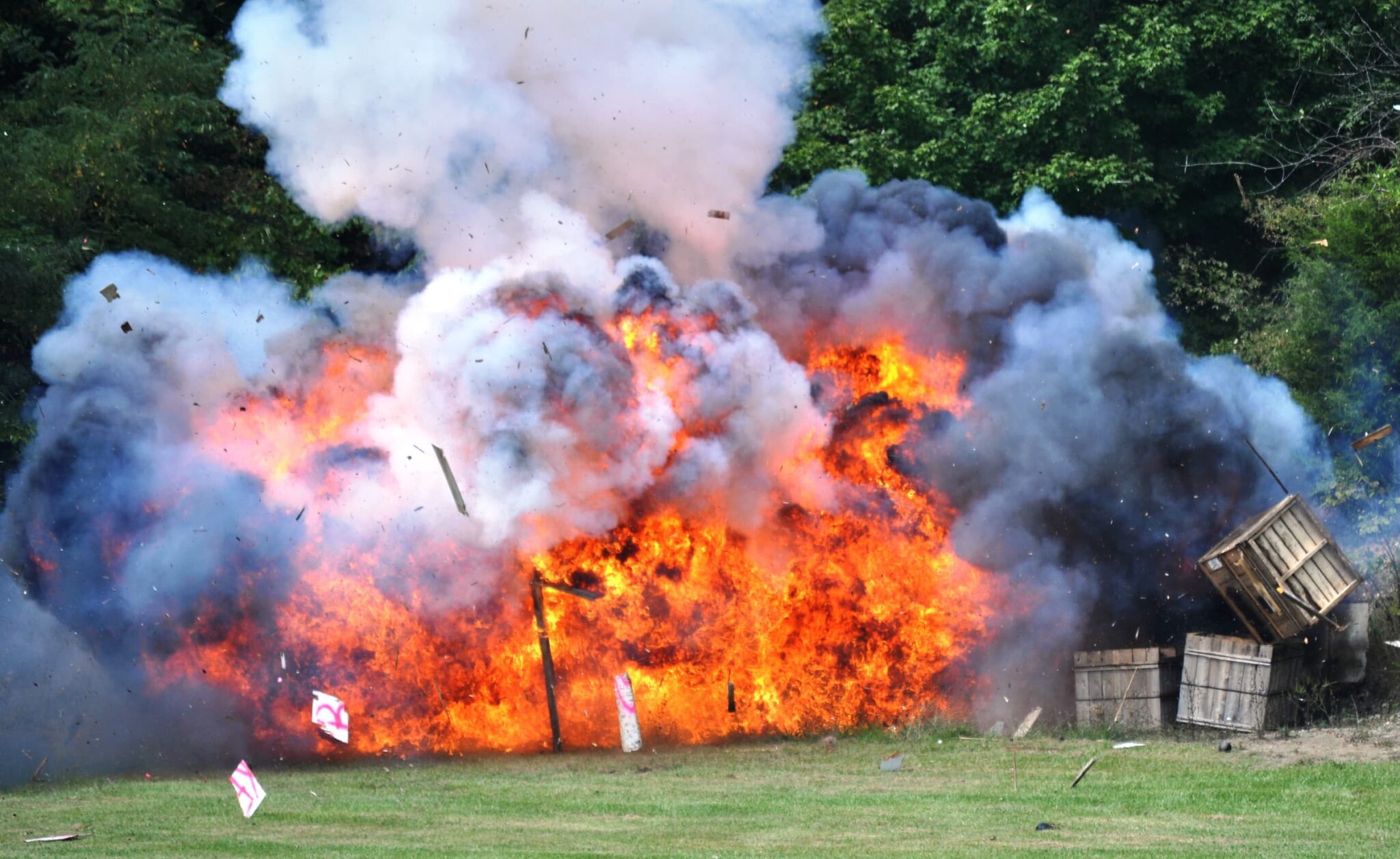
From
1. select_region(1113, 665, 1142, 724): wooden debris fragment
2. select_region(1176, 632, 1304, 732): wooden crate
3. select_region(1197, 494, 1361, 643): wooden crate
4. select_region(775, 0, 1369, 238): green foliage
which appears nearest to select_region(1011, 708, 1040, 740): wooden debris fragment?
select_region(1113, 665, 1142, 724): wooden debris fragment

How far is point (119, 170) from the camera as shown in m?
26.0

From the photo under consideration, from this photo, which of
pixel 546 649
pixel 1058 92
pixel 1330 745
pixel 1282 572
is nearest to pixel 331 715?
pixel 546 649

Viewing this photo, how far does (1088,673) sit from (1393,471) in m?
6.61

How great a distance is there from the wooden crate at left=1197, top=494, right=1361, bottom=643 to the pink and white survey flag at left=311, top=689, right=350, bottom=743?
975cm

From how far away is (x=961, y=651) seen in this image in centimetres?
2097

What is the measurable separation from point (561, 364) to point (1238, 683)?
852cm

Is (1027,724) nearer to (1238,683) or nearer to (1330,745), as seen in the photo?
(1238,683)

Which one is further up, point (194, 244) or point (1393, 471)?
point (194, 244)

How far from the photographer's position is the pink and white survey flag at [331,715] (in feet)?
55.8

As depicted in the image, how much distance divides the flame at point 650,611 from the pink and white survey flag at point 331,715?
2218mm

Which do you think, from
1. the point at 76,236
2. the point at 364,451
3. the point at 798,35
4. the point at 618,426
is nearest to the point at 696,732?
the point at 618,426

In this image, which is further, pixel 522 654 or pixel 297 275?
pixel 297 275

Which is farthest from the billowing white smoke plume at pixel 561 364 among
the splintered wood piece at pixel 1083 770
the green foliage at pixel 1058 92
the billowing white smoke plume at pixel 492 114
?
the green foliage at pixel 1058 92

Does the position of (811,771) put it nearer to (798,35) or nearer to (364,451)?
(364,451)
